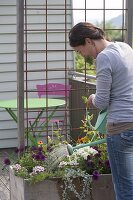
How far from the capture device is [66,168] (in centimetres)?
445

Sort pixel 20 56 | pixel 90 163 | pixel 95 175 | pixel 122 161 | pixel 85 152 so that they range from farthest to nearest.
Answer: pixel 20 56
pixel 85 152
pixel 90 163
pixel 95 175
pixel 122 161

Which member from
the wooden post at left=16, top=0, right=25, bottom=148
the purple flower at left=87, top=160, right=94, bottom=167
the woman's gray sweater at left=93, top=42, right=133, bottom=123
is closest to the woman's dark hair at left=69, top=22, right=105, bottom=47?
the woman's gray sweater at left=93, top=42, right=133, bottom=123

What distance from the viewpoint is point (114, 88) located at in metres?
3.77

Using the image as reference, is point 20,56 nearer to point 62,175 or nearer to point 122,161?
point 62,175

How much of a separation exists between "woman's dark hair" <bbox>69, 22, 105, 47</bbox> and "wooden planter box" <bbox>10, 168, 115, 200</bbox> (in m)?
1.21

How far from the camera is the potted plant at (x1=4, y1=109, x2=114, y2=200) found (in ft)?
14.4

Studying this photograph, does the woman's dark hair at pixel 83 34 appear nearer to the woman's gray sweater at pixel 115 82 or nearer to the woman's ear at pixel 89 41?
Answer: the woman's ear at pixel 89 41

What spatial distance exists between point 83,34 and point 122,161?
0.94 m

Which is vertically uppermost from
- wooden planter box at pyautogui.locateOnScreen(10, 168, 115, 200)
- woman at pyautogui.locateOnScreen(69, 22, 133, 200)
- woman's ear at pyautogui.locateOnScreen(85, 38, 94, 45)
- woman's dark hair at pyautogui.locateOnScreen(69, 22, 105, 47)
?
woman's dark hair at pyautogui.locateOnScreen(69, 22, 105, 47)

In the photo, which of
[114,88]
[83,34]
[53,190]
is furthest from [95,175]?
[83,34]

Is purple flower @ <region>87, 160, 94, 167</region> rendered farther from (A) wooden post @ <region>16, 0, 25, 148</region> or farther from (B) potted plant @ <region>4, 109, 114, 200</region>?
(A) wooden post @ <region>16, 0, 25, 148</region>

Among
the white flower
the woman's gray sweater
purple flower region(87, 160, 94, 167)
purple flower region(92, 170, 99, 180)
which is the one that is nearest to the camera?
the woman's gray sweater

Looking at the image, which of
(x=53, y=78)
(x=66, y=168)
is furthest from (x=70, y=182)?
(x=53, y=78)

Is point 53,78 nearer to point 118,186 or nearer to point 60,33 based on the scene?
point 60,33
